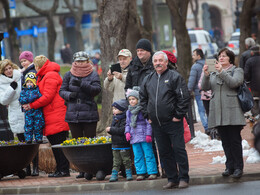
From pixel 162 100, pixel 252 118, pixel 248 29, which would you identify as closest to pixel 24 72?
pixel 162 100

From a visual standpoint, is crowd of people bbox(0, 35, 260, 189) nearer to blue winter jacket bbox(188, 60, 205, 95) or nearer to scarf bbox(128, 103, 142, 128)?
scarf bbox(128, 103, 142, 128)

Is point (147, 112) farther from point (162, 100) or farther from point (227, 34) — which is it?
point (227, 34)

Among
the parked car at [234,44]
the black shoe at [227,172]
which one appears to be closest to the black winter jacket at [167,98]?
the black shoe at [227,172]

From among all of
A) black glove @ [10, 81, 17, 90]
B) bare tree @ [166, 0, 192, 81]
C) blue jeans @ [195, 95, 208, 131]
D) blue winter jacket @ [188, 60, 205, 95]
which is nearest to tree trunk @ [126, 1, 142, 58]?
bare tree @ [166, 0, 192, 81]

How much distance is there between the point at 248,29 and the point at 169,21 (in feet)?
156

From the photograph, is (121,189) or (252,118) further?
(252,118)

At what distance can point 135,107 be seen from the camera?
1003cm

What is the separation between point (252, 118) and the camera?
552 inches

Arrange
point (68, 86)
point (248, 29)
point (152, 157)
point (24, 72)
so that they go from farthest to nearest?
point (248, 29) → point (24, 72) → point (68, 86) → point (152, 157)

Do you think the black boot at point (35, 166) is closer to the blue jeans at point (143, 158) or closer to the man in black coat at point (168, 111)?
the blue jeans at point (143, 158)

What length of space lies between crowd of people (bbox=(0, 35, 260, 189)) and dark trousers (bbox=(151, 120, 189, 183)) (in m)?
0.01

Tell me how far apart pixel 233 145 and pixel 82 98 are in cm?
260

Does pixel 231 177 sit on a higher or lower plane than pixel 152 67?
lower

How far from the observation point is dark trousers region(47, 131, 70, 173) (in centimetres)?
1167
